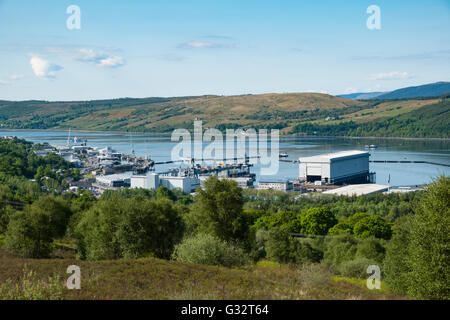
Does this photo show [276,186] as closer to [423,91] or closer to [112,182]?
[112,182]

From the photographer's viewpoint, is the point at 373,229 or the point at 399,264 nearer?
Answer: the point at 399,264

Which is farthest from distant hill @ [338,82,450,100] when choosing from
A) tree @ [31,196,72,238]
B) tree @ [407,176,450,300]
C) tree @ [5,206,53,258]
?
tree @ [407,176,450,300]

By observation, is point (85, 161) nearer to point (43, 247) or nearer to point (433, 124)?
point (43, 247)

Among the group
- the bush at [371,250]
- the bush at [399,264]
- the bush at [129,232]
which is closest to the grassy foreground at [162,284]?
the bush at [399,264]

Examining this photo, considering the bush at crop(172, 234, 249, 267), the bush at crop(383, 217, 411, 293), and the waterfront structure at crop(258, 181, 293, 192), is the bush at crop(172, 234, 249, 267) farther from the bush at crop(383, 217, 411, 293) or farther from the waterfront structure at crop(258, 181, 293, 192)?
the waterfront structure at crop(258, 181, 293, 192)

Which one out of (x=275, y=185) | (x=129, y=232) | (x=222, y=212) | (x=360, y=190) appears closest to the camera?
(x=129, y=232)

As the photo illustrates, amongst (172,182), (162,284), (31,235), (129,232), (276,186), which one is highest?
(162,284)

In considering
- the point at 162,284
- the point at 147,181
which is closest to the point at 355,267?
the point at 162,284

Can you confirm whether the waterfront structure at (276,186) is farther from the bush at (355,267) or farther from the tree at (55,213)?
the bush at (355,267)
